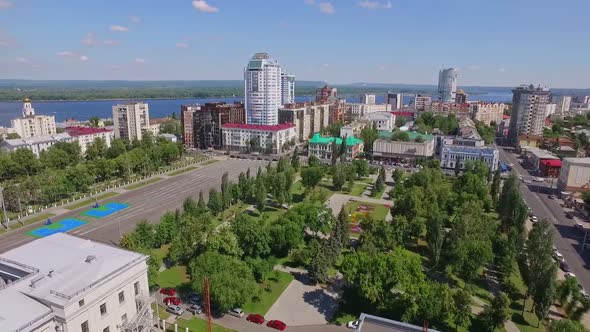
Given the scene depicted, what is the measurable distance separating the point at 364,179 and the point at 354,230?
→ 29.6 m

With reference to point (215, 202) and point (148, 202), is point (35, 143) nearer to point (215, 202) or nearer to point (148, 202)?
point (148, 202)

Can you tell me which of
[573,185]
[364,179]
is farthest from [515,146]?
[364,179]

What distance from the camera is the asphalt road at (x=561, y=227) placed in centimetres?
4089

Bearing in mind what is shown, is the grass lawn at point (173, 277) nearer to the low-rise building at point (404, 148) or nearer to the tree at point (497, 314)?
the tree at point (497, 314)

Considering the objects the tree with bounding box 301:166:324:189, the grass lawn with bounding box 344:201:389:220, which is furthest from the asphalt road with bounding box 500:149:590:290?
the tree with bounding box 301:166:324:189

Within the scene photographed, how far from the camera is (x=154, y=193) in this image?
65.8 m

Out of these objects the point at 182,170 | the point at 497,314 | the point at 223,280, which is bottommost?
the point at 182,170

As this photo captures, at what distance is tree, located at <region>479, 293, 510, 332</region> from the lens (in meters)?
27.4

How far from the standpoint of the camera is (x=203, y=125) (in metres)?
108

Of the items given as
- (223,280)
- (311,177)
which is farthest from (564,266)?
(223,280)

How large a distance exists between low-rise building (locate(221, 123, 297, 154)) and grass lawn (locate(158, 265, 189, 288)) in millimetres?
66873

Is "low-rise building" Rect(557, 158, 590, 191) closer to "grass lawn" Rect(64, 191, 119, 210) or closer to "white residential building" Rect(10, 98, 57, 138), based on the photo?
"grass lawn" Rect(64, 191, 119, 210)

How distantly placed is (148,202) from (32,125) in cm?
7921

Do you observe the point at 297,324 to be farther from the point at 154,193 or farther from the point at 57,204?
the point at 57,204
